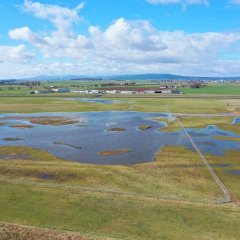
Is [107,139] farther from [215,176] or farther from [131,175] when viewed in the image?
[215,176]

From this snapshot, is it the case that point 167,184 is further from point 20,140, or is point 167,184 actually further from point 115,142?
point 20,140

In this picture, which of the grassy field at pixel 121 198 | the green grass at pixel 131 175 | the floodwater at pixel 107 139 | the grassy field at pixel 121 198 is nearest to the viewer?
the grassy field at pixel 121 198

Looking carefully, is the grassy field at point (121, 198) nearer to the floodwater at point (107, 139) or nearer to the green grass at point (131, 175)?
the green grass at point (131, 175)

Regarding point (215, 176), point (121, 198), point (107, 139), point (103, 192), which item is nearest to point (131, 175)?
point (103, 192)

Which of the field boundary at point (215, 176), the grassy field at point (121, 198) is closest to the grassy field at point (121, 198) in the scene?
the grassy field at point (121, 198)

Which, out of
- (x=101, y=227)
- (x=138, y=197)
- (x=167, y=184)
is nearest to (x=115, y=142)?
(x=167, y=184)

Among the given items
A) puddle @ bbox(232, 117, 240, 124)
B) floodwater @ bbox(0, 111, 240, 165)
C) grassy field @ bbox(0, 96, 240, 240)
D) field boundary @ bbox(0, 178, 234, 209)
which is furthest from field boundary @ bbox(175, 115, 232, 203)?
puddle @ bbox(232, 117, 240, 124)
